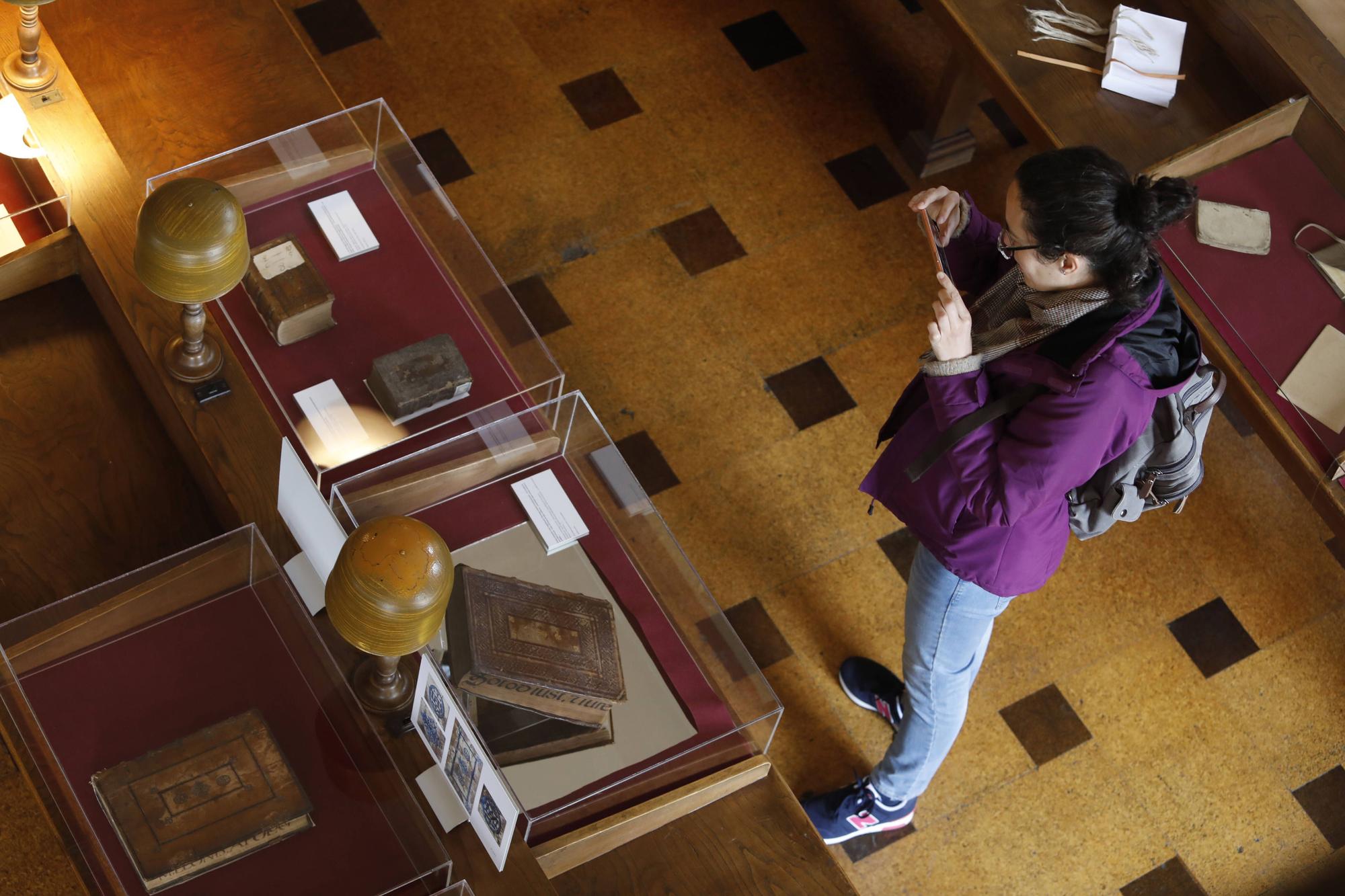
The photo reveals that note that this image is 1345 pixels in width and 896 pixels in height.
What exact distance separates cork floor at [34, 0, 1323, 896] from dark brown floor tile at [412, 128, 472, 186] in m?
0.01

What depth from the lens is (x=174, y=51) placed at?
2891mm

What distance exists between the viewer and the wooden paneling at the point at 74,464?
7.97 feet

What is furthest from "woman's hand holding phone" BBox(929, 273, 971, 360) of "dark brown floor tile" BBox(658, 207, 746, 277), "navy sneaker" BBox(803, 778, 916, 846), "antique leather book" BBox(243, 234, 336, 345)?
"dark brown floor tile" BBox(658, 207, 746, 277)

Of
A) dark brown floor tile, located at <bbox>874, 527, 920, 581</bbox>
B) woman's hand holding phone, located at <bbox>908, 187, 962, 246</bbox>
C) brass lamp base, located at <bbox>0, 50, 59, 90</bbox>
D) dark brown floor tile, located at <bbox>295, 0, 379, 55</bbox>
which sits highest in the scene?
brass lamp base, located at <bbox>0, 50, 59, 90</bbox>

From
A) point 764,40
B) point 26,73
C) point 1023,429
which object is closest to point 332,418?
point 26,73

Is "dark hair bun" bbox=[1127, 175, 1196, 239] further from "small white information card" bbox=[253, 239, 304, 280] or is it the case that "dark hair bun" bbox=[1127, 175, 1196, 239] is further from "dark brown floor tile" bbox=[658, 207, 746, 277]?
"dark brown floor tile" bbox=[658, 207, 746, 277]

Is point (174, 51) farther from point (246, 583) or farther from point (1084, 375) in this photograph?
point (1084, 375)

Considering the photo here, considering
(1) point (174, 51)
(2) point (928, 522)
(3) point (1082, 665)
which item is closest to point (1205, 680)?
(3) point (1082, 665)

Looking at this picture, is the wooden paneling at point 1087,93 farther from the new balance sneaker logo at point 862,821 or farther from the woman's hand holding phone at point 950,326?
the new balance sneaker logo at point 862,821

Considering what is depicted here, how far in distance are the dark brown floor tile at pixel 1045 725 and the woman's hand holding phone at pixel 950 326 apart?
1.52m

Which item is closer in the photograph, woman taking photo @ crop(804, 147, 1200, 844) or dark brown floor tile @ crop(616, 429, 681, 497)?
woman taking photo @ crop(804, 147, 1200, 844)

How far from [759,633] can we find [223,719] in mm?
1607

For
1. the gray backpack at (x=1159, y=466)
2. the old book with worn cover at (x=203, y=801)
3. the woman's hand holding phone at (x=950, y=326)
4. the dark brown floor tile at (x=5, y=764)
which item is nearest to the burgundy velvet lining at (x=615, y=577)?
the old book with worn cover at (x=203, y=801)

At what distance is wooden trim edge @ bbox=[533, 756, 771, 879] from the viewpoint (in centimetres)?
204
